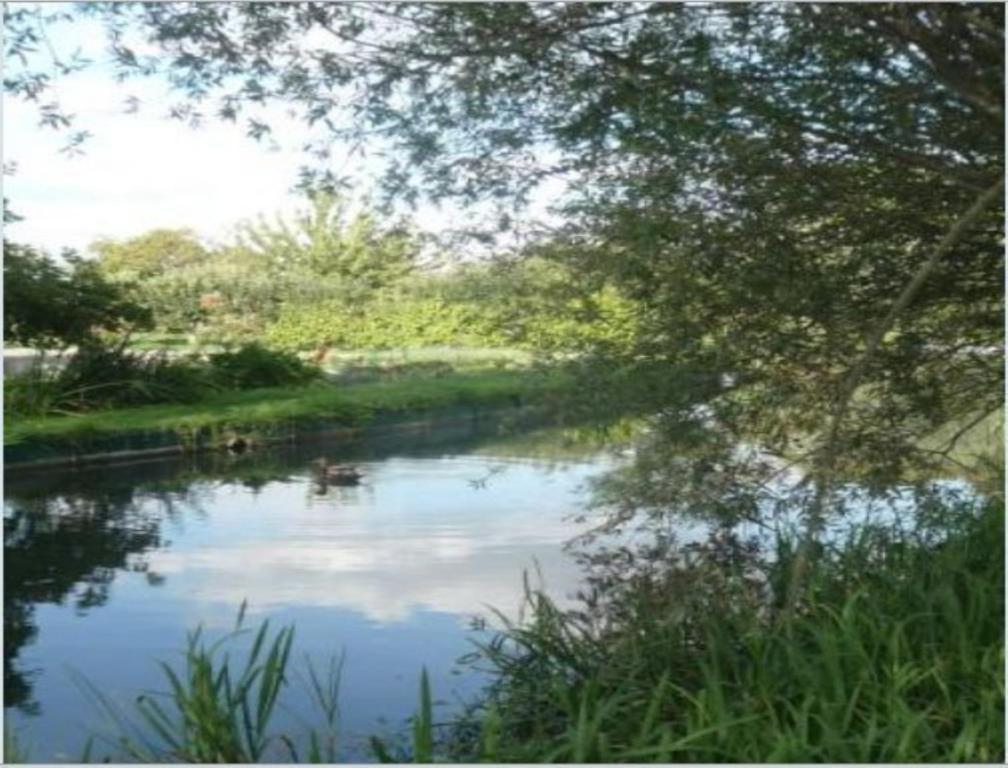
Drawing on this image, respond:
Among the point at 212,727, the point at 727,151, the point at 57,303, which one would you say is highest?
the point at 727,151

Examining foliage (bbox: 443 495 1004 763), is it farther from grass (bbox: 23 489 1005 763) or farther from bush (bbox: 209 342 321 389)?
bush (bbox: 209 342 321 389)

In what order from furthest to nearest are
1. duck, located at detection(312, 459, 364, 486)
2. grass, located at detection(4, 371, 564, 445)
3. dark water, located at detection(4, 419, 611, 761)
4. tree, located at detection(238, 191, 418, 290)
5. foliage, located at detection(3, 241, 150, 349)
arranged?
duck, located at detection(312, 459, 364, 486) → foliage, located at detection(3, 241, 150, 349) → grass, located at detection(4, 371, 564, 445) → dark water, located at detection(4, 419, 611, 761) → tree, located at detection(238, 191, 418, 290)

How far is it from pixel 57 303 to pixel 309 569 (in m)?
1.40

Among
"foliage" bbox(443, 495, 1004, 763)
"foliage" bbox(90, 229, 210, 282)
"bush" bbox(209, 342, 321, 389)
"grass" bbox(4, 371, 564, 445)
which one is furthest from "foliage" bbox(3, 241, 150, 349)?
"foliage" bbox(443, 495, 1004, 763)

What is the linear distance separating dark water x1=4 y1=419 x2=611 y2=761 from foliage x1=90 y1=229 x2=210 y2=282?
1.09m

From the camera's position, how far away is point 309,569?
461 centimetres

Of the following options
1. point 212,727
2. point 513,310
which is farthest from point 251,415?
point 212,727

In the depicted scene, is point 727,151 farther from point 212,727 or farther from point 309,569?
point 309,569

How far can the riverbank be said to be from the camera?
4.49m

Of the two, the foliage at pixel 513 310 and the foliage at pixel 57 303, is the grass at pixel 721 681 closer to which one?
the foliage at pixel 513 310

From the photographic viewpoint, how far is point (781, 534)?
3.44m

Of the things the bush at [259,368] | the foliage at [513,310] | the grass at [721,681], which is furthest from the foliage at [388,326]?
the grass at [721,681]

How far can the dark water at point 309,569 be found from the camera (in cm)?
359

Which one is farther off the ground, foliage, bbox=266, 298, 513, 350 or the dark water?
foliage, bbox=266, 298, 513, 350
